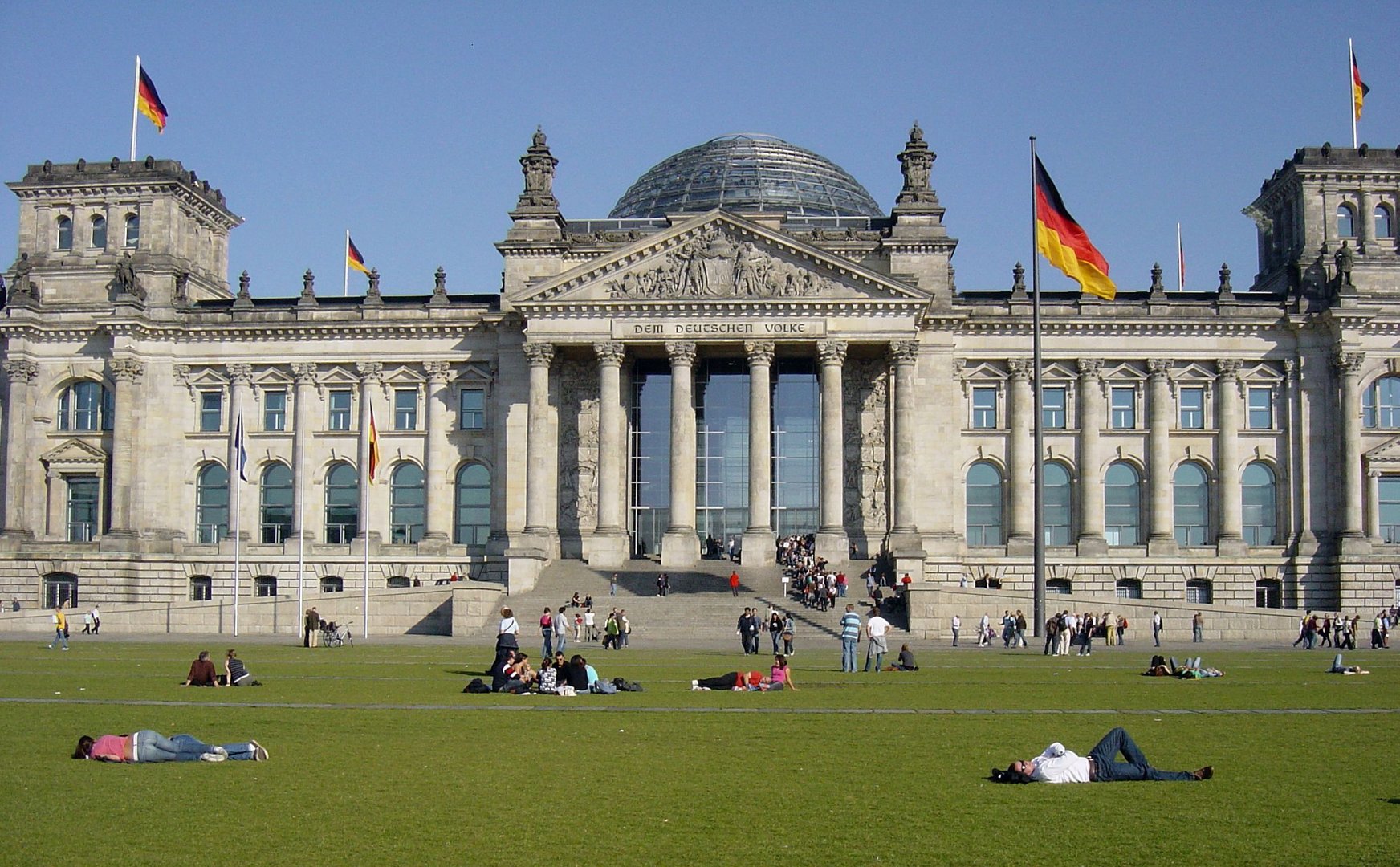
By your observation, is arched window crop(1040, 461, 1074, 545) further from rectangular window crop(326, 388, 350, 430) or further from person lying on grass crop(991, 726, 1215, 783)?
person lying on grass crop(991, 726, 1215, 783)

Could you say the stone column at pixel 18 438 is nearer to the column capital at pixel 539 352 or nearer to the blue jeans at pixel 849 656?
the column capital at pixel 539 352

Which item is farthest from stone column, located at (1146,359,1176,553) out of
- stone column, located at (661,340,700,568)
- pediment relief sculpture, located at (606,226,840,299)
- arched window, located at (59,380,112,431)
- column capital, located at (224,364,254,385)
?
arched window, located at (59,380,112,431)

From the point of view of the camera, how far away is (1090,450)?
8412 centimetres

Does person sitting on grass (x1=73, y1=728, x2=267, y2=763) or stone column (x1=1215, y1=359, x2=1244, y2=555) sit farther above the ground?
stone column (x1=1215, y1=359, x2=1244, y2=555)

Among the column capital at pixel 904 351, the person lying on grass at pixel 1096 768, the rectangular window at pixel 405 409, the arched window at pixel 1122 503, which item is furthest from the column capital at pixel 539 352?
the person lying on grass at pixel 1096 768

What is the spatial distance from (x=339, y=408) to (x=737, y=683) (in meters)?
56.4

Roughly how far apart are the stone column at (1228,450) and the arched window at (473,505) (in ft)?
129

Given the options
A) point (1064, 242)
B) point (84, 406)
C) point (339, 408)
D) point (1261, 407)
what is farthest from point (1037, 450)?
point (84, 406)

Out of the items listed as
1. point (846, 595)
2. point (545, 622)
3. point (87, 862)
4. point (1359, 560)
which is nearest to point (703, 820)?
point (87, 862)

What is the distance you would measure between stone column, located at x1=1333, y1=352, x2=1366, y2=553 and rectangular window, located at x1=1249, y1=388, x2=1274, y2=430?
375 cm

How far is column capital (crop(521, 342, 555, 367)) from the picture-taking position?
79.3m

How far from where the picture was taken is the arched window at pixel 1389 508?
8275cm

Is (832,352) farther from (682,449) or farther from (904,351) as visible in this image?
(682,449)

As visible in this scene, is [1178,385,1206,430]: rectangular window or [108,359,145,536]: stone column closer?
[1178,385,1206,430]: rectangular window
